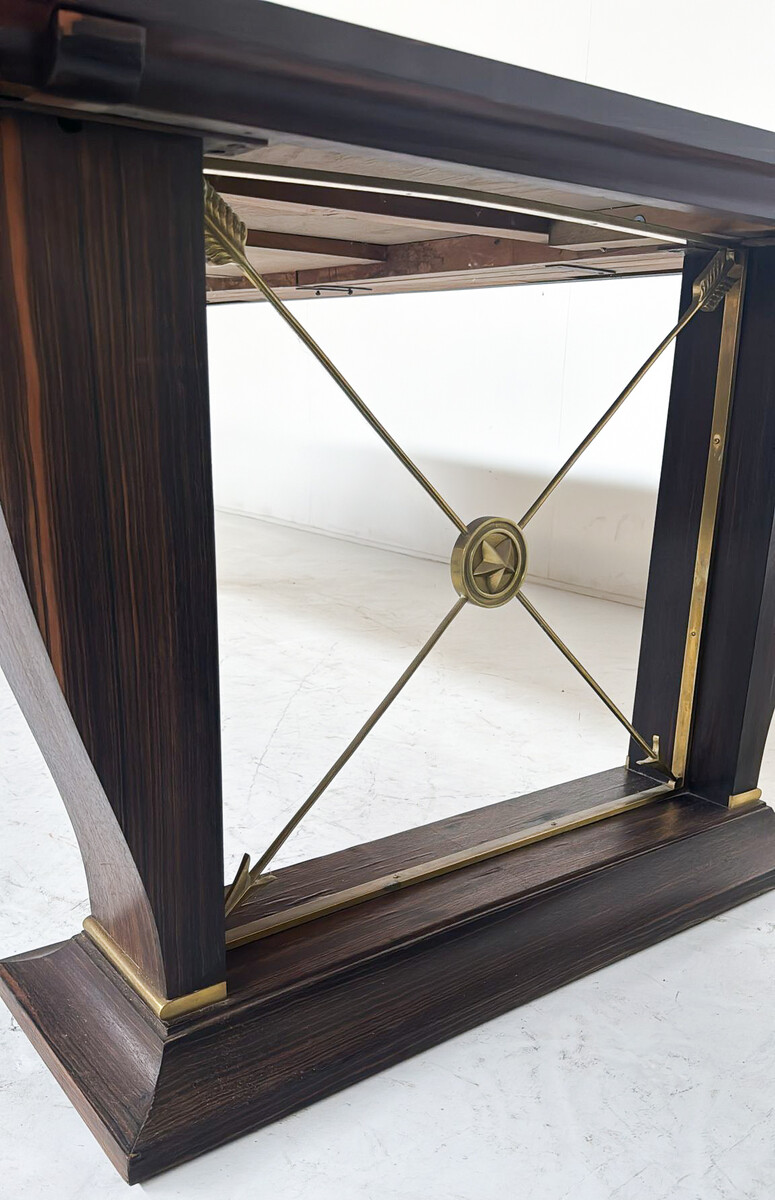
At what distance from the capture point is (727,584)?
4.42ft

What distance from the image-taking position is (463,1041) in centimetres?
106

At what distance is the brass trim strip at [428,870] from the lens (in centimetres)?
107

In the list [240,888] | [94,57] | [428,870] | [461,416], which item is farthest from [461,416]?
[94,57]

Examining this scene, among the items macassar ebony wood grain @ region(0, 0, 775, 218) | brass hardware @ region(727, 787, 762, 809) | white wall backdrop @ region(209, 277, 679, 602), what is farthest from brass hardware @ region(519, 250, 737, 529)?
white wall backdrop @ region(209, 277, 679, 602)

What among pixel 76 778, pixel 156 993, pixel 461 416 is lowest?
pixel 156 993

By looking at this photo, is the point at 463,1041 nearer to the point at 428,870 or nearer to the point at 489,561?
the point at 428,870

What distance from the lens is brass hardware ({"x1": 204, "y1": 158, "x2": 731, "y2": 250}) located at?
0.86 m

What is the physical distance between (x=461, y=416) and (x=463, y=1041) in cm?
276

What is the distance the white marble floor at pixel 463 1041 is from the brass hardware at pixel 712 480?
0.28 m

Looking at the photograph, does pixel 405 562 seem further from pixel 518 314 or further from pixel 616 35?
pixel 616 35

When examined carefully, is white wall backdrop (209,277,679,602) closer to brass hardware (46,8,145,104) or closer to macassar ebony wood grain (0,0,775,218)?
macassar ebony wood grain (0,0,775,218)

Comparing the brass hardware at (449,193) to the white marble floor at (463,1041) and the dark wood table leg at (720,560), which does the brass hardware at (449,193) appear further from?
the white marble floor at (463,1041)

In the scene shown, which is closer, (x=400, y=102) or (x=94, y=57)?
(x=94, y=57)

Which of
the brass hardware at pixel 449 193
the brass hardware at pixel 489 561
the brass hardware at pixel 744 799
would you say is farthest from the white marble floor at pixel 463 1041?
the brass hardware at pixel 449 193
